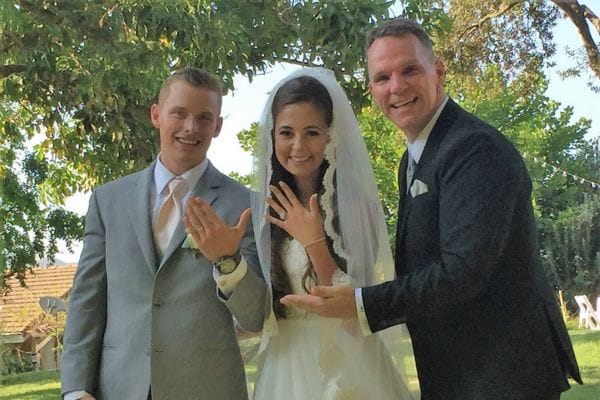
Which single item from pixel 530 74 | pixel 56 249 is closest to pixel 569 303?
pixel 530 74

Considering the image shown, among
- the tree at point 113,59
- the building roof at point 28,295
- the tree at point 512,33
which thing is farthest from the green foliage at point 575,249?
the building roof at point 28,295

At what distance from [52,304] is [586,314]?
252 cm

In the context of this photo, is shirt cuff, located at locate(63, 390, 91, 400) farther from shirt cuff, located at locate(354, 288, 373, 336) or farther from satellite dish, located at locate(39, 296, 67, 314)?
satellite dish, located at locate(39, 296, 67, 314)

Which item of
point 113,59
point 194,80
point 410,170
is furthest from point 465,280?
point 113,59

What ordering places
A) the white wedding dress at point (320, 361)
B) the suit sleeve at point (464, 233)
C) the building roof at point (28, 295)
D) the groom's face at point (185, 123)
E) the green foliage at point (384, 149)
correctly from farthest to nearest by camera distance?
the building roof at point (28, 295) → the green foliage at point (384, 149) → the groom's face at point (185, 123) → the white wedding dress at point (320, 361) → the suit sleeve at point (464, 233)

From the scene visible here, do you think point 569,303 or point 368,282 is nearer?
point 368,282

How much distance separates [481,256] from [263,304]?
0.54 m

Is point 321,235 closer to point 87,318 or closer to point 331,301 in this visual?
point 331,301

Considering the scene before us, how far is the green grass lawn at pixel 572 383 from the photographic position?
3062mm

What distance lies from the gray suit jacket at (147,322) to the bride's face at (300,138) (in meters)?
0.21

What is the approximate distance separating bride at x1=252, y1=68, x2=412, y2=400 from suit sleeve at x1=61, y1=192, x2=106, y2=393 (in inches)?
15.1

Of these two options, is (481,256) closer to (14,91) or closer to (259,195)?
(259,195)

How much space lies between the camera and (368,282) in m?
1.63

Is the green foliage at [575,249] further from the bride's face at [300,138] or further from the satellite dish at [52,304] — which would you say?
the satellite dish at [52,304]
